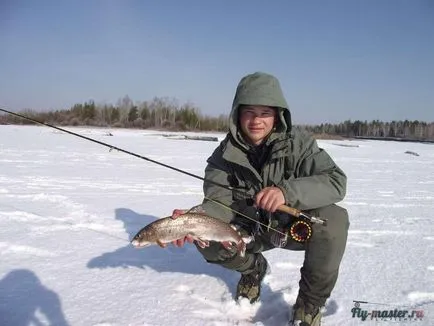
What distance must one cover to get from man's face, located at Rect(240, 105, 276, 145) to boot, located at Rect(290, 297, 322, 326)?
1.19 meters

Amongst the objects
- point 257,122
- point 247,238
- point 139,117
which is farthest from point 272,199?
point 139,117

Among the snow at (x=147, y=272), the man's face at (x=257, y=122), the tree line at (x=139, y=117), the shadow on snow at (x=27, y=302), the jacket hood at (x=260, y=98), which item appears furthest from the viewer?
the tree line at (x=139, y=117)

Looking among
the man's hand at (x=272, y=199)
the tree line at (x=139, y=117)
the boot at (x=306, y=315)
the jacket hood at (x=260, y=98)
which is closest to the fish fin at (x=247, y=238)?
the man's hand at (x=272, y=199)

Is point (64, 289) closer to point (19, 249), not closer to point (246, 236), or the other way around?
point (19, 249)

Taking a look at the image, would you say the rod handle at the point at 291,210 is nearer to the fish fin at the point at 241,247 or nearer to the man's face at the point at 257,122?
the fish fin at the point at 241,247

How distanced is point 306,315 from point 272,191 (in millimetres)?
818

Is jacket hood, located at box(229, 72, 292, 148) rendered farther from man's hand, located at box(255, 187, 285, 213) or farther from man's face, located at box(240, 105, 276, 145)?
man's hand, located at box(255, 187, 285, 213)

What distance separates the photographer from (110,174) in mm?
9625

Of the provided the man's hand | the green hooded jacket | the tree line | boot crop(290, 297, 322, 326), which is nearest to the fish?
the green hooded jacket

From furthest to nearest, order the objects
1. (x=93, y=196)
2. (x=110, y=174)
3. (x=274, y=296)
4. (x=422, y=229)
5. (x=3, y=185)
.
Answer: (x=110, y=174), (x=3, y=185), (x=93, y=196), (x=422, y=229), (x=274, y=296)

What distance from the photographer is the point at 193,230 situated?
8.52 feet

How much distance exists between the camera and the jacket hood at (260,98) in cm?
279

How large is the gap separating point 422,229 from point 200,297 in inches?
145

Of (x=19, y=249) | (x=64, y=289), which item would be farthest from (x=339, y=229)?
(x=19, y=249)
